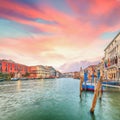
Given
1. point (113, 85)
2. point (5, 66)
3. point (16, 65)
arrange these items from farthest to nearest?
point (16, 65), point (5, 66), point (113, 85)

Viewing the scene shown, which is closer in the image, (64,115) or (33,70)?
(64,115)

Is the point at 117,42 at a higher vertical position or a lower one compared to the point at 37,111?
higher

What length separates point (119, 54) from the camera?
4959 centimetres

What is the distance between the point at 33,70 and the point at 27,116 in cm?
17145

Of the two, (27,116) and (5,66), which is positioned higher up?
(5,66)

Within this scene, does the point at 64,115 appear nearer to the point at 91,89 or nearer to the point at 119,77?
the point at 91,89

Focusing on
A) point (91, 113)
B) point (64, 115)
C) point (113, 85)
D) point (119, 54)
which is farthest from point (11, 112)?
point (119, 54)

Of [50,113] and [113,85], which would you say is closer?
[50,113]

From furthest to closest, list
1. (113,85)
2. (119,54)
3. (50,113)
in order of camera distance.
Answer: (119,54) → (113,85) → (50,113)

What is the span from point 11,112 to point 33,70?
6683 inches

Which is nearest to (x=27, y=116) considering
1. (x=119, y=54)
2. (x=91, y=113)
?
(x=91, y=113)

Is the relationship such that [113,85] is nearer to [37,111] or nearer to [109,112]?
[109,112]

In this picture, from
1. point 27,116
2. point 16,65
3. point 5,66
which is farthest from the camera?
point 16,65

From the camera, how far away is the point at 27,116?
15477 mm
